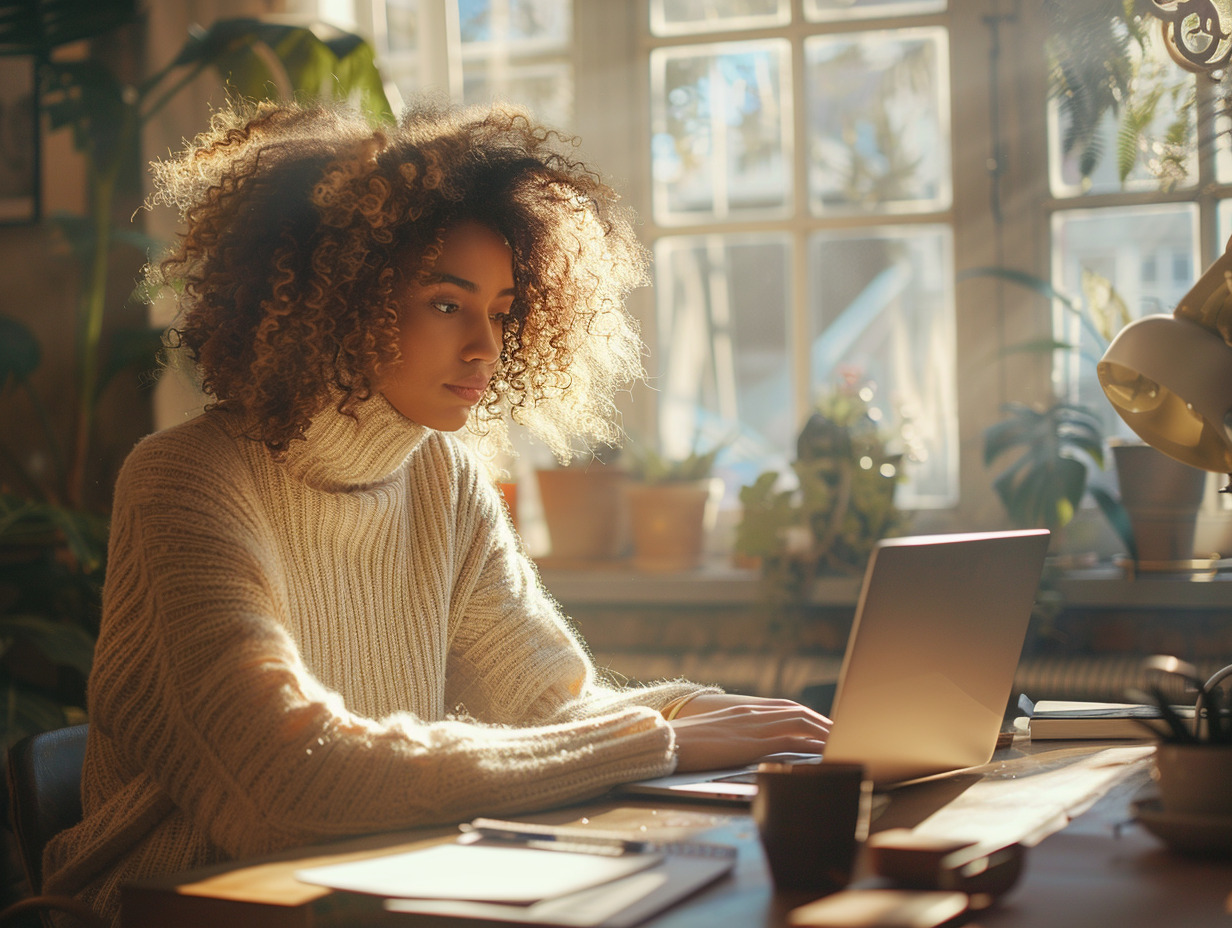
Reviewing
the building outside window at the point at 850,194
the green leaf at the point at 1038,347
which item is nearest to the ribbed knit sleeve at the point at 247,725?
the green leaf at the point at 1038,347

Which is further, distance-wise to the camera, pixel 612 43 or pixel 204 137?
pixel 612 43

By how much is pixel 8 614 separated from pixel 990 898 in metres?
2.26

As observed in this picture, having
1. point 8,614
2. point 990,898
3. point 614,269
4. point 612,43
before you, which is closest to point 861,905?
point 990,898

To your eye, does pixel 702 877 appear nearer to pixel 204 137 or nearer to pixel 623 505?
pixel 204 137

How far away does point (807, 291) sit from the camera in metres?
2.81

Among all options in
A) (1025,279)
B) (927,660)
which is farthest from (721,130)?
(927,660)

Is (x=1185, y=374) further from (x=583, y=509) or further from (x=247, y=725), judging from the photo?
(x=583, y=509)

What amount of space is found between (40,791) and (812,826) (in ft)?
2.84

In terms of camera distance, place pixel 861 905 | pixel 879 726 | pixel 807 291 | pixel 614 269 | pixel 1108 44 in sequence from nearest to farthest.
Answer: pixel 861 905
pixel 879 726
pixel 614 269
pixel 1108 44
pixel 807 291

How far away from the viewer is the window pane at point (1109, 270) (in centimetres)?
252

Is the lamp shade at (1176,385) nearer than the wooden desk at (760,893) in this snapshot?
No

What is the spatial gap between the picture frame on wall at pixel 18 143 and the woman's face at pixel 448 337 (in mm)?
1807

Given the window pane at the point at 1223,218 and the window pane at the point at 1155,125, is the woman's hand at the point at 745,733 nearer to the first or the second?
the window pane at the point at 1155,125

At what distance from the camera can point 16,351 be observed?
7.96 ft
